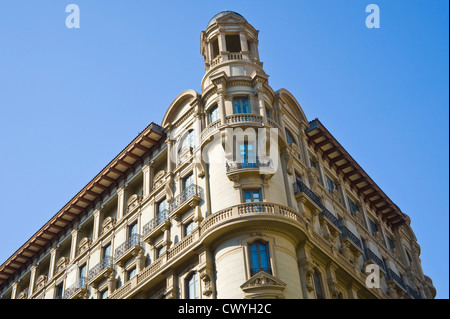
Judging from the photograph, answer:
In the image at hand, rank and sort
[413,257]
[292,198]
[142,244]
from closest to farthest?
[292,198], [142,244], [413,257]

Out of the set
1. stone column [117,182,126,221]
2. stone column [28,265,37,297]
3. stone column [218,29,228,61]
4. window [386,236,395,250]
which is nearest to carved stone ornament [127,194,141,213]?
stone column [117,182,126,221]

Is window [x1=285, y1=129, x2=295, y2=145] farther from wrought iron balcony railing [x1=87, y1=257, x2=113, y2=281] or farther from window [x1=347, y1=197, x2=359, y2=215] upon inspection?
wrought iron balcony railing [x1=87, y1=257, x2=113, y2=281]

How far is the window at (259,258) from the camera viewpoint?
3344cm

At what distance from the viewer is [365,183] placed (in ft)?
172

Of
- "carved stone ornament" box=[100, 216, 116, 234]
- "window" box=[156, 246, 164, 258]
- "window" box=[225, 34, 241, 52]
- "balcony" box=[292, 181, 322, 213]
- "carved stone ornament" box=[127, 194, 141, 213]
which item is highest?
"window" box=[225, 34, 241, 52]

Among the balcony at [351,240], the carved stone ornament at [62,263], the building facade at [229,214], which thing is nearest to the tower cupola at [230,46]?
the building facade at [229,214]

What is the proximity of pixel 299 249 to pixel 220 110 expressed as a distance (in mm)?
11001

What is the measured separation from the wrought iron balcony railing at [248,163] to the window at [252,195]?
1.62m

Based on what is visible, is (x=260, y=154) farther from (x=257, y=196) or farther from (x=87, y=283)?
(x=87, y=283)

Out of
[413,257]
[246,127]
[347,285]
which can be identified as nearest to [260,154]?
[246,127]

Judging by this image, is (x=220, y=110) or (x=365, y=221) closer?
(x=220, y=110)

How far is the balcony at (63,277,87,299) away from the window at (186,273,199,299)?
1148 centimetres

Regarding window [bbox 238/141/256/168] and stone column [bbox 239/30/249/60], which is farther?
stone column [bbox 239/30/249/60]

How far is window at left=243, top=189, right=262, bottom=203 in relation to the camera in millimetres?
36562
